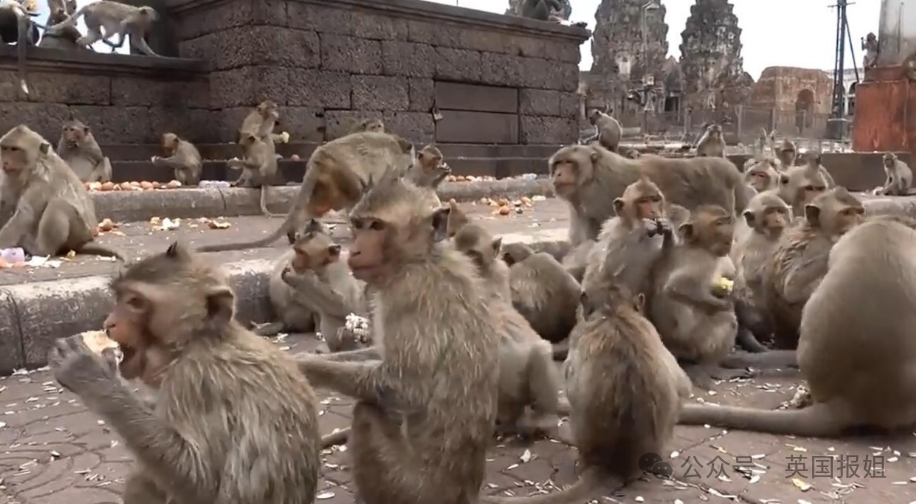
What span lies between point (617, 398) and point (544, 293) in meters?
1.77

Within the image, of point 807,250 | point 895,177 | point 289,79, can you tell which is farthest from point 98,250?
point 895,177

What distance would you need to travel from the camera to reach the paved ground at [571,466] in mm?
2844

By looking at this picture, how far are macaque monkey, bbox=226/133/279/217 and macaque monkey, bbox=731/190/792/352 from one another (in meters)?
6.37

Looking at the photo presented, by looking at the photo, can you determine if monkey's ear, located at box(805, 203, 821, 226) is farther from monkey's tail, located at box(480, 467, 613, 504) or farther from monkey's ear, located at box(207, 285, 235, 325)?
monkey's ear, located at box(207, 285, 235, 325)

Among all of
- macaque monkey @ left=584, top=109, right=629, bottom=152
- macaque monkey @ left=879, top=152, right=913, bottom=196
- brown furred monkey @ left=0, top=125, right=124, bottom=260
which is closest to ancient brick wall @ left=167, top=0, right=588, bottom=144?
macaque monkey @ left=584, top=109, right=629, bottom=152

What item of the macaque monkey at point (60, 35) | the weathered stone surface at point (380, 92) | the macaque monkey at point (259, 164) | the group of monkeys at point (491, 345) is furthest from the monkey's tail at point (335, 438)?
the macaque monkey at point (60, 35)

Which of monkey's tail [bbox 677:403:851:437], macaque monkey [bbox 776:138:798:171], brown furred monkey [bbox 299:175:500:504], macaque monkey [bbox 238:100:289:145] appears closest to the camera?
brown furred monkey [bbox 299:175:500:504]

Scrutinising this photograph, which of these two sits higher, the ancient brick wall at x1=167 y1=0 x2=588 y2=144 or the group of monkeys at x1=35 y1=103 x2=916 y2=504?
the ancient brick wall at x1=167 y1=0 x2=588 y2=144

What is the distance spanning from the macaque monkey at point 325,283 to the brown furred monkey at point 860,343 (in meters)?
1.94

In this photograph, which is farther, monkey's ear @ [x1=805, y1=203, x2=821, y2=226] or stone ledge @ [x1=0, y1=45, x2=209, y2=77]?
stone ledge @ [x1=0, y1=45, x2=209, y2=77]

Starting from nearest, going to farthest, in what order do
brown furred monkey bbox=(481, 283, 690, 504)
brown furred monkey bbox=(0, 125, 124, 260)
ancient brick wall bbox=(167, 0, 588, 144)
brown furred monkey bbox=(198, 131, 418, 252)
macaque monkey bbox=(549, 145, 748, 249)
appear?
brown furred monkey bbox=(481, 283, 690, 504) < macaque monkey bbox=(549, 145, 748, 249) < brown furred monkey bbox=(0, 125, 124, 260) < brown furred monkey bbox=(198, 131, 418, 252) < ancient brick wall bbox=(167, 0, 588, 144)

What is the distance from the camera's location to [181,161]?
10.7m

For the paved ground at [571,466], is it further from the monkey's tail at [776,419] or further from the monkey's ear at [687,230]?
the monkey's ear at [687,230]

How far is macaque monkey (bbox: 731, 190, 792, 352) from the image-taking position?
4.79m
